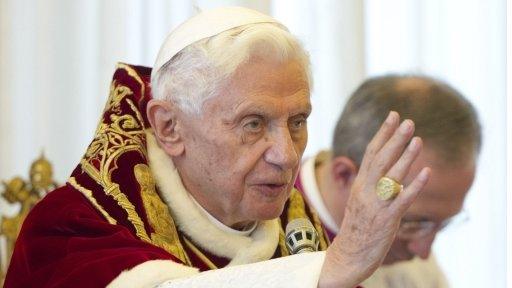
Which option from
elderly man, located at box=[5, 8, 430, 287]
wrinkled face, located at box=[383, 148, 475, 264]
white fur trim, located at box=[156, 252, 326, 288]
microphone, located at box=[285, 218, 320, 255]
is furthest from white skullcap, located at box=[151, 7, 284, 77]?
wrinkled face, located at box=[383, 148, 475, 264]

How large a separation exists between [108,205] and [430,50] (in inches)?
122

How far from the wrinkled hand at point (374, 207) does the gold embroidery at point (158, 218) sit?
0.58m

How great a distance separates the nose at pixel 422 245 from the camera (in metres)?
3.75

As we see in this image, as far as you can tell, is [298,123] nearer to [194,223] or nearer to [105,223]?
[194,223]

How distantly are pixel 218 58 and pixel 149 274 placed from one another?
56cm

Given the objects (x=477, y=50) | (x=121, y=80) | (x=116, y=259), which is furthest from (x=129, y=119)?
(x=477, y=50)

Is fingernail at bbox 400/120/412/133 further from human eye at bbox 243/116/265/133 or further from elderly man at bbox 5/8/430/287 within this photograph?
human eye at bbox 243/116/265/133

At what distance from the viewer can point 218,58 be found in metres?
2.84

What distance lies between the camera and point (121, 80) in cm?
320

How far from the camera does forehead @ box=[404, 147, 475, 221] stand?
3.59 meters

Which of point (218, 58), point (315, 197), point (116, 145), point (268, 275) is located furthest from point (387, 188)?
point (315, 197)

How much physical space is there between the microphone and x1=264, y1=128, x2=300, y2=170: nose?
0.46ft

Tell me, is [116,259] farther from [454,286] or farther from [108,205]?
[454,286]

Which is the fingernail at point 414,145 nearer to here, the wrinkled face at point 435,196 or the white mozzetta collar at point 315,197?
the wrinkled face at point 435,196
